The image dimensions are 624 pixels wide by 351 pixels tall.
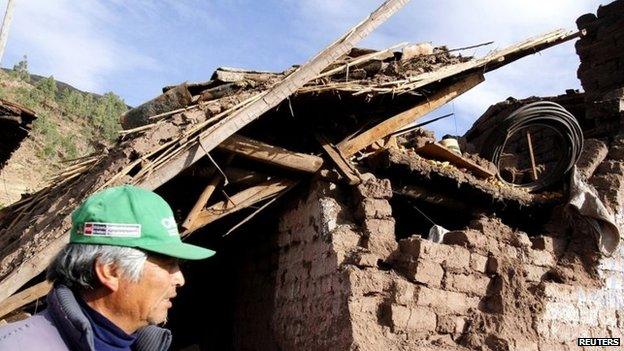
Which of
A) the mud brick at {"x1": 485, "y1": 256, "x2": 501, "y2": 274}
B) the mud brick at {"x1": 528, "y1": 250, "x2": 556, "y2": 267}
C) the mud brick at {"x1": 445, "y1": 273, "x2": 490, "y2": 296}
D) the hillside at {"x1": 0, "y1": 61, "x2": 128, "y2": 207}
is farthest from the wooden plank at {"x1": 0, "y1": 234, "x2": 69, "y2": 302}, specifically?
the hillside at {"x1": 0, "y1": 61, "x2": 128, "y2": 207}

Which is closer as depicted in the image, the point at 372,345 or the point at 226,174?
the point at 372,345

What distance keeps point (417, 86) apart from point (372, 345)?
228 centimetres

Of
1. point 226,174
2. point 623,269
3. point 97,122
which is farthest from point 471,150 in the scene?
point 97,122

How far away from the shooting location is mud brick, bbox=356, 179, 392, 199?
517cm

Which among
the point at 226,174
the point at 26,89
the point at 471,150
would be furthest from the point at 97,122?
the point at 226,174

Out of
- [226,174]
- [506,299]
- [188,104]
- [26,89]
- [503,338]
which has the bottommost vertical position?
[503,338]

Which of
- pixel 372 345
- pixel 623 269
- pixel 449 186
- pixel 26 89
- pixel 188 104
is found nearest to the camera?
pixel 372 345

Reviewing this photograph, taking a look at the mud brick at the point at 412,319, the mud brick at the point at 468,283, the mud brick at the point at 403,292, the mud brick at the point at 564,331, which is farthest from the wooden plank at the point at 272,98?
the mud brick at the point at 564,331

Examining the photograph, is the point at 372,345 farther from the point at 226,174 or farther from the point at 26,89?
the point at 26,89

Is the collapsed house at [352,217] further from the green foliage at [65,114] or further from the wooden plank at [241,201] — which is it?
the green foliage at [65,114]

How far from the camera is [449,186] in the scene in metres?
5.80

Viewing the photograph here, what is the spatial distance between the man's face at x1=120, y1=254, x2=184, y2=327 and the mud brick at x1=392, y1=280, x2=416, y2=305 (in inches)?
121

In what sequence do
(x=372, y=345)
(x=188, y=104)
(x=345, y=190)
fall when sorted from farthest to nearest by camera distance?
(x=345, y=190) < (x=188, y=104) < (x=372, y=345)

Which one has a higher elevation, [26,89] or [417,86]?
[26,89]
